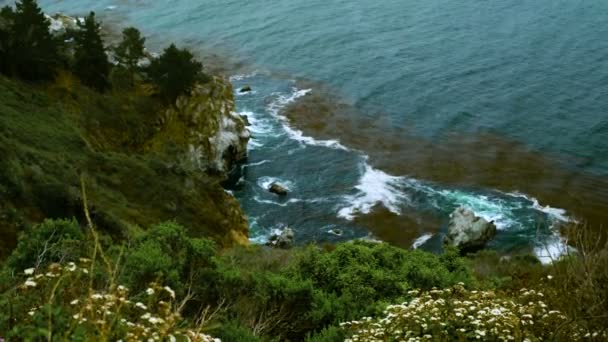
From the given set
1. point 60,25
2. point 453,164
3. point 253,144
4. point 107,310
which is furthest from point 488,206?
point 60,25

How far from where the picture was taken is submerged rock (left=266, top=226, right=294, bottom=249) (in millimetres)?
44156

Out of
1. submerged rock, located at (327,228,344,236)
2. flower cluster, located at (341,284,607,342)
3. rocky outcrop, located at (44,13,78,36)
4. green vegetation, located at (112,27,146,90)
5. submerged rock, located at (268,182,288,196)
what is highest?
rocky outcrop, located at (44,13,78,36)

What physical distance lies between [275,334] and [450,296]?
538 centimetres

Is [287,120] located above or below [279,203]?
above

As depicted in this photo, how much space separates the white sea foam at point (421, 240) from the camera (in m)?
43.8

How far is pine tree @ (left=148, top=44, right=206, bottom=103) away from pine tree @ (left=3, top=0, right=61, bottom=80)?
303 inches

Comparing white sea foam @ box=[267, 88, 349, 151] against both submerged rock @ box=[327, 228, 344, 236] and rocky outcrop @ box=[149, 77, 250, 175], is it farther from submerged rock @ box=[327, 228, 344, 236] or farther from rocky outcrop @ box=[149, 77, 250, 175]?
submerged rock @ box=[327, 228, 344, 236]

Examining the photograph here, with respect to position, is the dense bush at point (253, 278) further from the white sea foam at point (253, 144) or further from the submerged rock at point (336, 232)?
the white sea foam at point (253, 144)

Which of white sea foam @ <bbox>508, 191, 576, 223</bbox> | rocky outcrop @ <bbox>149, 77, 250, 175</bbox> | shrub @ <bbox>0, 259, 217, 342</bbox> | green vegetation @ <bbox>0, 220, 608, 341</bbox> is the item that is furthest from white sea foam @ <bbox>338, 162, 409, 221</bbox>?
shrub @ <bbox>0, 259, 217, 342</bbox>

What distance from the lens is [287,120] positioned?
63.5 meters

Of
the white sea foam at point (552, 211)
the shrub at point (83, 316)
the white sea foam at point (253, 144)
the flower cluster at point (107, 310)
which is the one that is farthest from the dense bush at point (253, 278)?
the white sea foam at point (253, 144)

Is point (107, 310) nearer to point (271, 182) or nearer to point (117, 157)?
point (117, 157)

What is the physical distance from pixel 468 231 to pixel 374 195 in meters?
9.41

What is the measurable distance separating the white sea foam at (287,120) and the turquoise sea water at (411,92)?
19 cm
